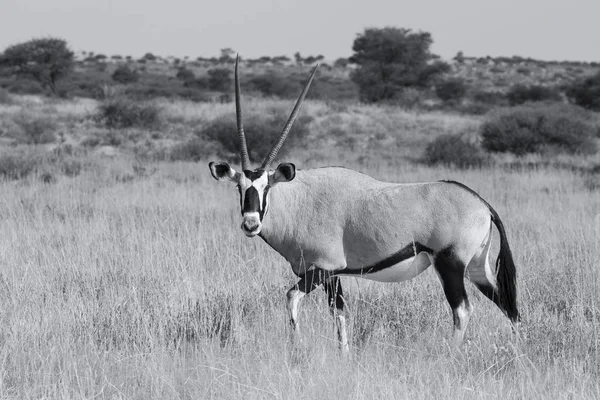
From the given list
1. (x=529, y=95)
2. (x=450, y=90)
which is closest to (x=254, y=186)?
(x=529, y=95)

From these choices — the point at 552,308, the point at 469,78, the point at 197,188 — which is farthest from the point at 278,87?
the point at 552,308

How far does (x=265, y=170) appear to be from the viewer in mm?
4410

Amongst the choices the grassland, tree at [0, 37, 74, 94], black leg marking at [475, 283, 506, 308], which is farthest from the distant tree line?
black leg marking at [475, 283, 506, 308]

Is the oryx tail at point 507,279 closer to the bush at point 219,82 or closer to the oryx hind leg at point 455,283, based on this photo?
the oryx hind leg at point 455,283

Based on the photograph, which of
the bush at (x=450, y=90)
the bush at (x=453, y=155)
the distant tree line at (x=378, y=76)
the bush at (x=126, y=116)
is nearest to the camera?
the bush at (x=453, y=155)

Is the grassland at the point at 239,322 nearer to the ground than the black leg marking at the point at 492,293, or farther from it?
nearer to the ground

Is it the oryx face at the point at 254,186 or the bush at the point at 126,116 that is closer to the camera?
the oryx face at the point at 254,186

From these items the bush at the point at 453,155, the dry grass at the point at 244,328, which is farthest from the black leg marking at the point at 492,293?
the bush at the point at 453,155

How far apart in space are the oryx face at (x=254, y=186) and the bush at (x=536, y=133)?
54.9 ft

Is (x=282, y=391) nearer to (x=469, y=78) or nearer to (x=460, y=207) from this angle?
(x=460, y=207)

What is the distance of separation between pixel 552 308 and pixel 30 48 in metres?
45.5

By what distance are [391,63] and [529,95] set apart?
8.40m

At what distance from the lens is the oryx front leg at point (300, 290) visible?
4.42 meters

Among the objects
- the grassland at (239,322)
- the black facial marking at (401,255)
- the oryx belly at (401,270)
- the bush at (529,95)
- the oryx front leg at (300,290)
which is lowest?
the bush at (529,95)
